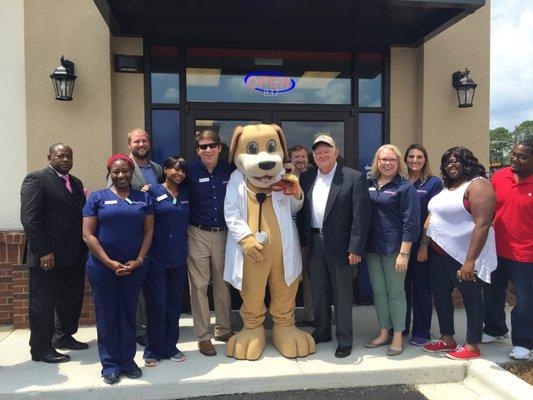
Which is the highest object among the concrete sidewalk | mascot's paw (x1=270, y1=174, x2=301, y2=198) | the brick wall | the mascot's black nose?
the mascot's black nose

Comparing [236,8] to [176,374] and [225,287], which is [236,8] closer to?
[225,287]

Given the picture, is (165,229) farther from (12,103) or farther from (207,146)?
(12,103)

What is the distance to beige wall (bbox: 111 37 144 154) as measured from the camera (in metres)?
5.14

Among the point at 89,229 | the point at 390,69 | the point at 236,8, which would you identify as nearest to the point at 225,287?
the point at 89,229

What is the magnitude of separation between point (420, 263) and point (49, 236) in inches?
134

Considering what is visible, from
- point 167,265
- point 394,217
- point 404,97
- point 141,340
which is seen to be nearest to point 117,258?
point 167,265

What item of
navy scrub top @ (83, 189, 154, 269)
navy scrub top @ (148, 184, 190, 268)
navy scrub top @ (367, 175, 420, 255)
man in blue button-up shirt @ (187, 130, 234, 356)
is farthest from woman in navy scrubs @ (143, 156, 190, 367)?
navy scrub top @ (367, 175, 420, 255)

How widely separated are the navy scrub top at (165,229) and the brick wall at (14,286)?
5.35ft

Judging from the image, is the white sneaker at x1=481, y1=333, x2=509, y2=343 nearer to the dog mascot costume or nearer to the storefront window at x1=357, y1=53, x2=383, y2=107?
the dog mascot costume

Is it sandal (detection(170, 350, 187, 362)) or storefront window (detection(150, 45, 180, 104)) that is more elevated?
storefront window (detection(150, 45, 180, 104))

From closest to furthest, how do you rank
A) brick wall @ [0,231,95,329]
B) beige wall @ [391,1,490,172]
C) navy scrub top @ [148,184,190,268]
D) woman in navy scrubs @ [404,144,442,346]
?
navy scrub top @ [148,184,190,268] → woman in navy scrubs @ [404,144,442,346] → brick wall @ [0,231,95,329] → beige wall @ [391,1,490,172]

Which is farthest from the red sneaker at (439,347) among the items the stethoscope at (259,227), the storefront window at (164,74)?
the storefront window at (164,74)

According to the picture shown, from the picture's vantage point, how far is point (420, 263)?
427 centimetres

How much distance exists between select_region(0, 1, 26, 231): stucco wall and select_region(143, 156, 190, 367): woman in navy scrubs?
2186 millimetres
